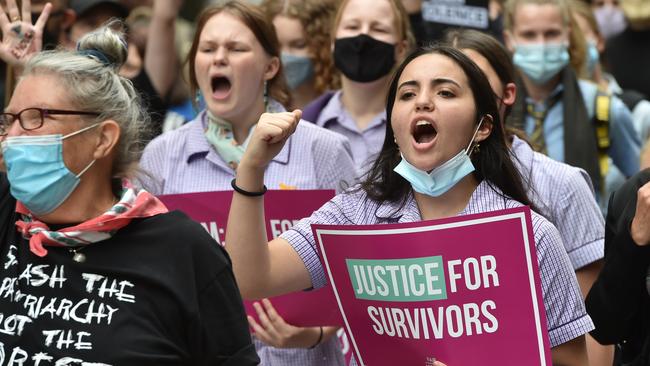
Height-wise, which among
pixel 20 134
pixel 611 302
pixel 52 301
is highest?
pixel 20 134

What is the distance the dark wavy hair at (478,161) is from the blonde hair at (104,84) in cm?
83

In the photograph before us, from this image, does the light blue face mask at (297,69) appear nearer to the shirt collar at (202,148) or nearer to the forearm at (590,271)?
the shirt collar at (202,148)

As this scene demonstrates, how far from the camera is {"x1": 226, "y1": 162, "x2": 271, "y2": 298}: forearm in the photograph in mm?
4070

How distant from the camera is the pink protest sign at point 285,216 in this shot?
4945mm

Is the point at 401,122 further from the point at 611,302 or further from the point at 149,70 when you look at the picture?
the point at 149,70

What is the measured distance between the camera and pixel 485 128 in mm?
4375

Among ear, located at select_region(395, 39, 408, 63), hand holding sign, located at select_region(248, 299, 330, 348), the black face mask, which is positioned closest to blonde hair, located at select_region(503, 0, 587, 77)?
ear, located at select_region(395, 39, 408, 63)

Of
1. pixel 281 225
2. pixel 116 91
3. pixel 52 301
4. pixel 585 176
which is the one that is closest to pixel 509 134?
pixel 585 176

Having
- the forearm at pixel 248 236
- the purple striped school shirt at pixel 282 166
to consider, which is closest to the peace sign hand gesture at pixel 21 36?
the purple striped school shirt at pixel 282 166

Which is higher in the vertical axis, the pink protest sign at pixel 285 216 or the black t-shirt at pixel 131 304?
the black t-shirt at pixel 131 304

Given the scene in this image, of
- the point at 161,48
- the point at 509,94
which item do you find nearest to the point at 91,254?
the point at 509,94

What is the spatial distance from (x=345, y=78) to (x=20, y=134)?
9.41 ft

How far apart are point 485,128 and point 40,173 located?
60.0 inches

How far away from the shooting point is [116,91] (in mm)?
4012
